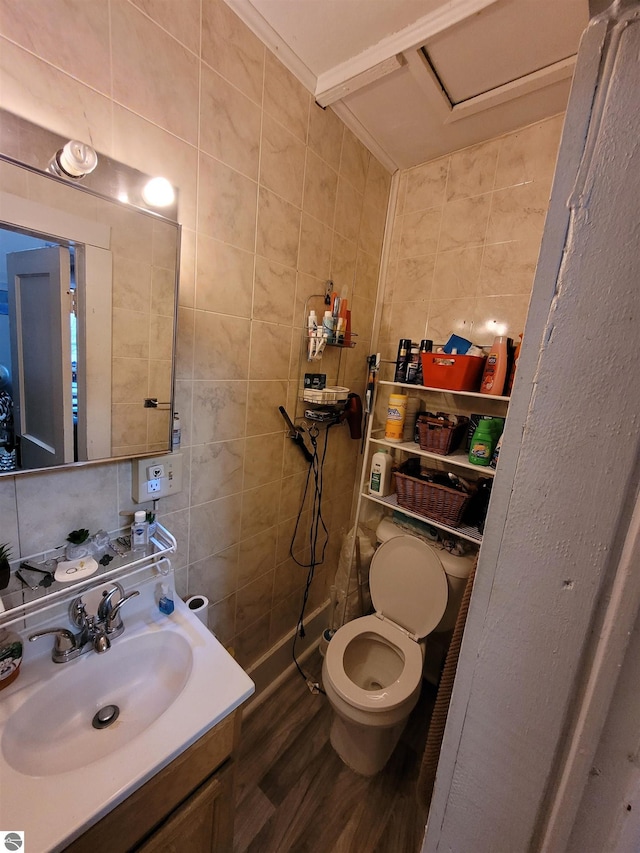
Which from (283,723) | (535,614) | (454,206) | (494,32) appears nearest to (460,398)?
(454,206)

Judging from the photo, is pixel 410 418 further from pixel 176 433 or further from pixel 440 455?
pixel 176 433

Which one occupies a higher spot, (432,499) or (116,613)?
(432,499)

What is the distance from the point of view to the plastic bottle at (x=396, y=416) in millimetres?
1569

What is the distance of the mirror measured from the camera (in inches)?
29.0

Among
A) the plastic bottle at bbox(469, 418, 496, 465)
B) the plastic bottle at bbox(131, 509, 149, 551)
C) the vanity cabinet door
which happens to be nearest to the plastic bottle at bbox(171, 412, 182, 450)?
the plastic bottle at bbox(131, 509, 149, 551)

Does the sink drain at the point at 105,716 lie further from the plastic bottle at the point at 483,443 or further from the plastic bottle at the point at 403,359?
the plastic bottle at the point at 403,359

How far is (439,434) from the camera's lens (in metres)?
1.45

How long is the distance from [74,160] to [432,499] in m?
1.53

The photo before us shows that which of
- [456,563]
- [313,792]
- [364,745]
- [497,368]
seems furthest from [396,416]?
[313,792]

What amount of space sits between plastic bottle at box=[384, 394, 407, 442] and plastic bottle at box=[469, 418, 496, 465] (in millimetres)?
333

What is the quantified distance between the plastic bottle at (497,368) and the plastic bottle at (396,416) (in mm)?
355

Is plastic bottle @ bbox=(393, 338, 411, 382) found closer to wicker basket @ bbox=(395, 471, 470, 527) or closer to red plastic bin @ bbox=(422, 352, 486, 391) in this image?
red plastic bin @ bbox=(422, 352, 486, 391)

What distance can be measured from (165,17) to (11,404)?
1032 millimetres

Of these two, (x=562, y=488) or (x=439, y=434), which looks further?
(x=439, y=434)
